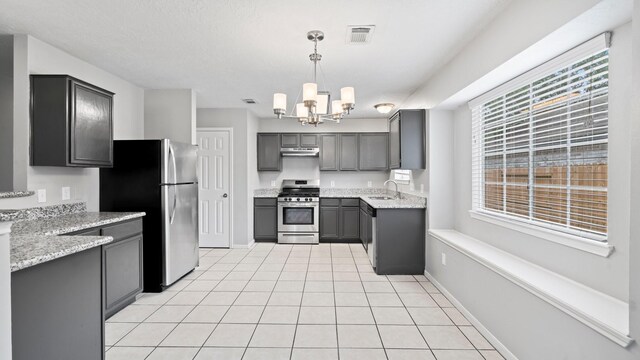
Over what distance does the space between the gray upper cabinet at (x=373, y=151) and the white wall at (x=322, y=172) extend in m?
0.22

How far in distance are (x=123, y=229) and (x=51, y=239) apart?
3.89 ft

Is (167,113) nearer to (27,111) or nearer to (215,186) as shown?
(215,186)

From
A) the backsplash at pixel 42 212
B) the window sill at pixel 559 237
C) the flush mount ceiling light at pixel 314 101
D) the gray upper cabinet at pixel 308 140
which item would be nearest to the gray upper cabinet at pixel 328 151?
the gray upper cabinet at pixel 308 140

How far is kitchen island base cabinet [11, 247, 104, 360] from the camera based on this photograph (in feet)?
4.54

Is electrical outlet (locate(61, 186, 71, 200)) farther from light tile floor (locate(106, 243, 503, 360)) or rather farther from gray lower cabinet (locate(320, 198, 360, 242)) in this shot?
gray lower cabinet (locate(320, 198, 360, 242))

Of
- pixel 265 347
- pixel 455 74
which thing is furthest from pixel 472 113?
pixel 265 347

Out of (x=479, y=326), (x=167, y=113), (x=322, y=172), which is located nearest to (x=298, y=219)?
(x=322, y=172)

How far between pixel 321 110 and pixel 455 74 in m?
1.40

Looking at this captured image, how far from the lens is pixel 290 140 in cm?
609

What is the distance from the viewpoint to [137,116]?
4117mm

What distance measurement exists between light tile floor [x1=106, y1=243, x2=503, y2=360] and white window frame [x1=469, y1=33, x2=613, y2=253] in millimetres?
939

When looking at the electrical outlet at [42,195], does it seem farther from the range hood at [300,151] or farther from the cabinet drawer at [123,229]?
the range hood at [300,151]

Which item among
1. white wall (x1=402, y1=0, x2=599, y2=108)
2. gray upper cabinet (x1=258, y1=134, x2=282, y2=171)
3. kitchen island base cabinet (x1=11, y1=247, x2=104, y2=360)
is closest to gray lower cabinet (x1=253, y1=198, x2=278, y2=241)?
gray upper cabinet (x1=258, y1=134, x2=282, y2=171)

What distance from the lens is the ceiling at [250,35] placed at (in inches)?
85.9
